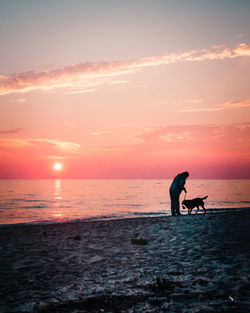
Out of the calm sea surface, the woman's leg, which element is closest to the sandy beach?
the woman's leg

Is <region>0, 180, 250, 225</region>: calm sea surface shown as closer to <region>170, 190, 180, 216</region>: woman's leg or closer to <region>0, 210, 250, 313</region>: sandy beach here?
<region>170, 190, 180, 216</region>: woman's leg

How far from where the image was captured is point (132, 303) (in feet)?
15.9

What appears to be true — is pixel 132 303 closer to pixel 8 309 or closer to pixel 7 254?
pixel 8 309

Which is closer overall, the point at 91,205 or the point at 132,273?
the point at 132,273

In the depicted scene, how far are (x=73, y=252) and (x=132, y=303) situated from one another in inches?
205

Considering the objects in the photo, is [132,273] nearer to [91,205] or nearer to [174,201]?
[174,201]

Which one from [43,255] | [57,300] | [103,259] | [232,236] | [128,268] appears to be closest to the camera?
[57,300]

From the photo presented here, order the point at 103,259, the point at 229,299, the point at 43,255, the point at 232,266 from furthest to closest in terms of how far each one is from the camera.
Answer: the point at 43,255 → the point at 103,259 → the point at 232,266 → the point at 229,299

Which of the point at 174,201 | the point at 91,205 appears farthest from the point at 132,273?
the point at 91,205

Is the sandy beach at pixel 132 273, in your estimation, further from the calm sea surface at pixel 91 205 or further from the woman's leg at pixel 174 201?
the calm sea surface at pixel 91 205

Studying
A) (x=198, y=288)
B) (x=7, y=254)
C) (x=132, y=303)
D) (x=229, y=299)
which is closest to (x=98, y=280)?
(x=132, y=303)

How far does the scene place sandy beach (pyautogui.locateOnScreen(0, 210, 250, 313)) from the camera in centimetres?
487

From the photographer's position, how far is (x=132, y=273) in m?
6.73

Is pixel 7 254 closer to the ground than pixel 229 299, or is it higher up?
closer to the ground
